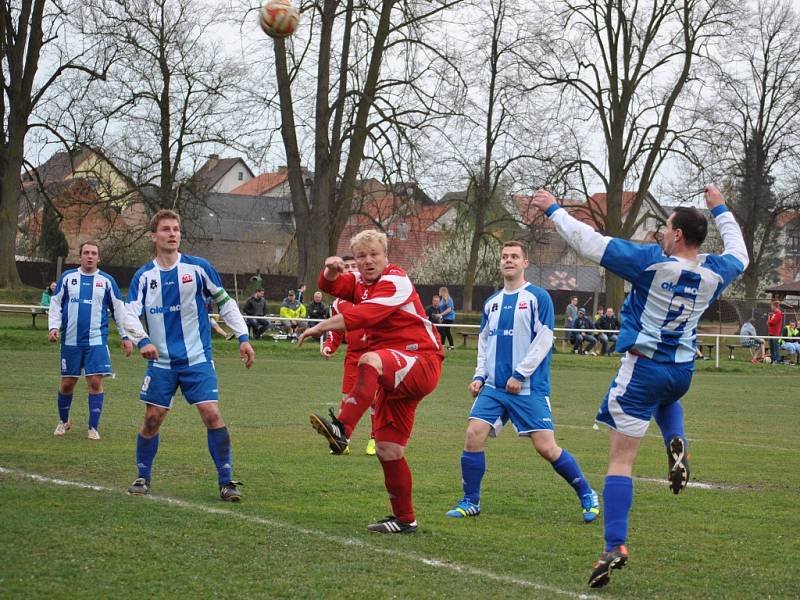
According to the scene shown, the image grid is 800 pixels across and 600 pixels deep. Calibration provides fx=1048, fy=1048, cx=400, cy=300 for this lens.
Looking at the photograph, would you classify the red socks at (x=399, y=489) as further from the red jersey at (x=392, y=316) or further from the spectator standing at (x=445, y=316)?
the spectator standing at (x=445, y=316)

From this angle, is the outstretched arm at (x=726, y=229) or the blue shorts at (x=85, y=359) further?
the blue shorts at (x=85, y=359)

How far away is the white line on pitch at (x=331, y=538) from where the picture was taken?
5.36m

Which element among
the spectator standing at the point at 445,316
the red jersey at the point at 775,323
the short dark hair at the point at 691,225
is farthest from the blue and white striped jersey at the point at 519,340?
the red jersey at the point at 775,323

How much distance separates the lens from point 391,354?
6.57 m

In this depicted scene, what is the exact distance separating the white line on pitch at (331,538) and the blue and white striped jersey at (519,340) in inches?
77.9

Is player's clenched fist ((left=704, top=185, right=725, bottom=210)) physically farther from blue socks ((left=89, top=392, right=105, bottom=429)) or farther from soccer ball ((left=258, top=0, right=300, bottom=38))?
soccer ball ((left=258, top=0, right=300, bottom=38))

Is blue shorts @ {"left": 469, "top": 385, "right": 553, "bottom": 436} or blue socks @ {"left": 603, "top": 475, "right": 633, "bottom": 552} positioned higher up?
blue shorts @ {"left": 469, "top": 385, "right": 553, "bottom": 436}

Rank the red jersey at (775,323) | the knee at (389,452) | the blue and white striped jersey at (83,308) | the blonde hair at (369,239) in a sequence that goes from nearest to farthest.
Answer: the knee at (389,452), the blonde hair at (369,239), the blue and white striped jersey at (83,308), the red jersey at (775,323)

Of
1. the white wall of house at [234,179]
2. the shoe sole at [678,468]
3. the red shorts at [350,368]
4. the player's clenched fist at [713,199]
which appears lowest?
the shoe sole at [678,468]

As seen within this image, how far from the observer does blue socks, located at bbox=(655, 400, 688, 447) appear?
6.12m

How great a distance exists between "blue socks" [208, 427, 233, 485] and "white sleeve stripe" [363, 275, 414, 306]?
182 centimetres

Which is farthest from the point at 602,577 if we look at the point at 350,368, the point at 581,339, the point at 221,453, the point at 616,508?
the point at 581,339

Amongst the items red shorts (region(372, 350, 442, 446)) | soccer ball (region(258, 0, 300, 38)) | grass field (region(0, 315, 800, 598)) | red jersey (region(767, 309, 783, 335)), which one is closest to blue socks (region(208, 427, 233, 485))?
grass field (region(0, 315, 800, 598))

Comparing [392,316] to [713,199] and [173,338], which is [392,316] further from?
[713,199]
